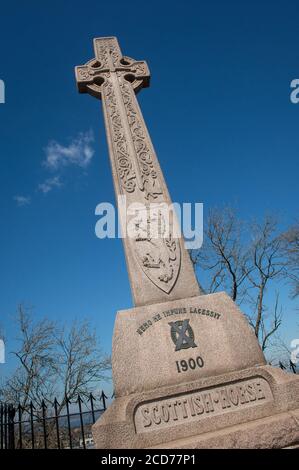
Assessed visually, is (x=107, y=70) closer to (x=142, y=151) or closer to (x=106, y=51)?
(x=106, y=51)

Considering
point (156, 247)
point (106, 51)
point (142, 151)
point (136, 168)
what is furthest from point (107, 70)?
point (156, 247)

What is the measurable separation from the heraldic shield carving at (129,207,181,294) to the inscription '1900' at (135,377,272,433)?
134 cm

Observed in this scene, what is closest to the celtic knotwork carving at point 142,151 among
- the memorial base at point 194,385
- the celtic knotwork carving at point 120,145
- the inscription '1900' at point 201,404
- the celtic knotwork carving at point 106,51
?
the celtic knotwork carving at point 120,145

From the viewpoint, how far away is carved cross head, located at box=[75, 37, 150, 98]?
6.43 m

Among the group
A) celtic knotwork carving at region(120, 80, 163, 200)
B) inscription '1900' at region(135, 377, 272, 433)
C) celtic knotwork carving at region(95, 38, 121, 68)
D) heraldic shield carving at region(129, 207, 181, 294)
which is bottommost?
inscription '1900' at region(135, 377, 272, 433)

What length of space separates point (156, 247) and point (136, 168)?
1.55 metres

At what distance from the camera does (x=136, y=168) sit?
5.30 m

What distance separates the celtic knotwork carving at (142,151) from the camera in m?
5.15

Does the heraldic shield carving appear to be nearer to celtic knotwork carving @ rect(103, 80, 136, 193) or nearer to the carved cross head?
celtic knotwork carving @ rect(103, 80, 136, 193)

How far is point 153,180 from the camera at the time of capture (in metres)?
5.27

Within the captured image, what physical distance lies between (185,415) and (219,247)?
1552 cm

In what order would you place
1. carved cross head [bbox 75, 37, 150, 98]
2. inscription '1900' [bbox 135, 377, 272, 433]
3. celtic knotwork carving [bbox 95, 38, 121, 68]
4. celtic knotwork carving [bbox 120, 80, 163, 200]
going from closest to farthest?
inscription '1900' [bbox 135, 377, 272, 433], celtic knotwork carving [bbox 120, 80, 163, 200], carved cross head [bbox 75, 37, 150, 98], celtic knotwork carving [bbox 95, 38, 121, 68]

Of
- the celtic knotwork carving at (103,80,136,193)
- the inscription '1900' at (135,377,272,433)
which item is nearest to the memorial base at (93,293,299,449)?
the inscription '1900' at (135,377,272,433)

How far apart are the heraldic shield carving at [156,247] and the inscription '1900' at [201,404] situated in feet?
4.40
